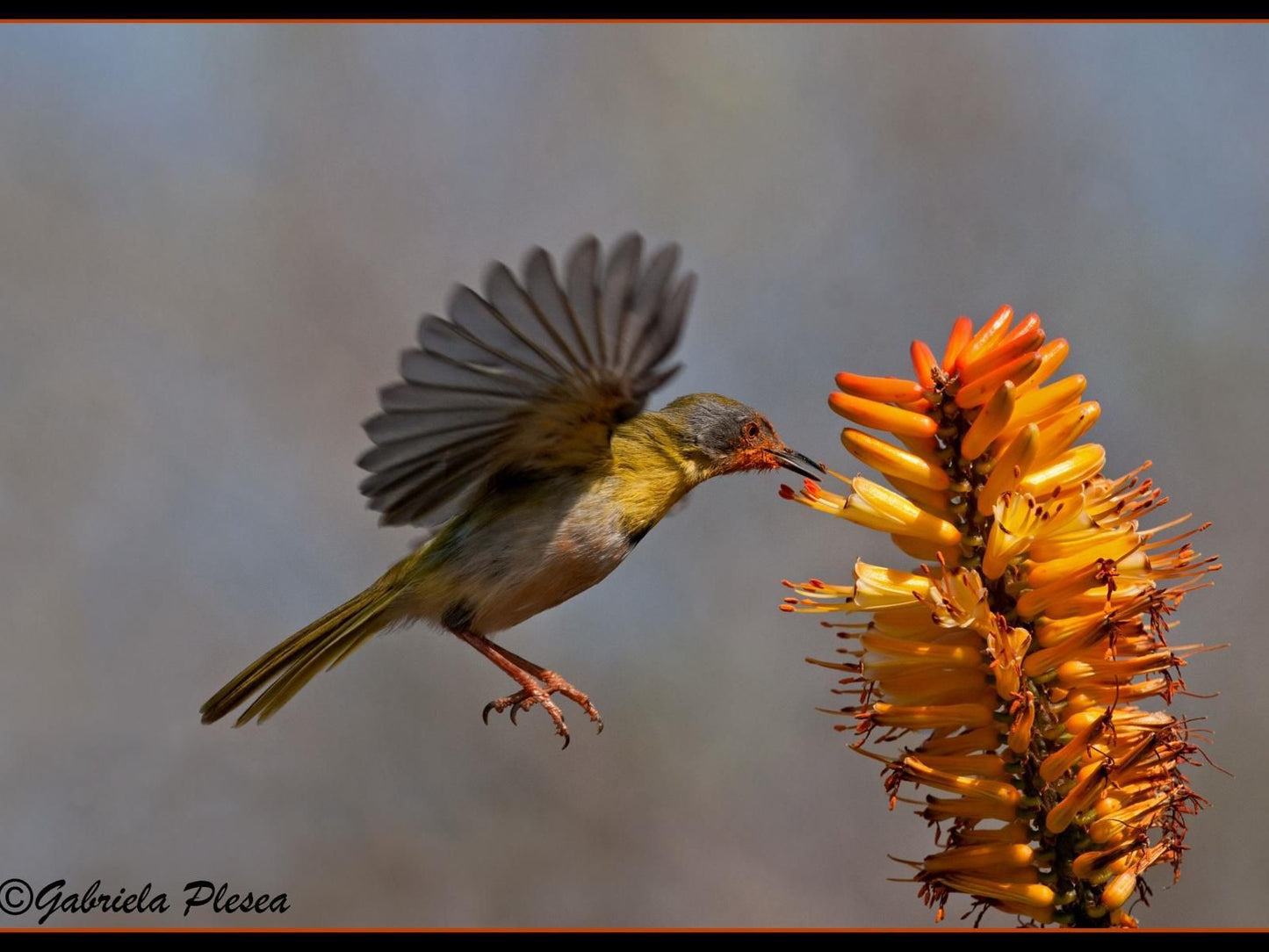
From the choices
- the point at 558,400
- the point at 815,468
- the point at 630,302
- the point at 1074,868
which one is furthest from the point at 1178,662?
the point at 815,468

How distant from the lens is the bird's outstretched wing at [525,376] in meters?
4.24

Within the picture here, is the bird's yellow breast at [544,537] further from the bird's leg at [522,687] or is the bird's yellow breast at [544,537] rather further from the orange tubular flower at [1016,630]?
the orange tubular flower at [1016,630]

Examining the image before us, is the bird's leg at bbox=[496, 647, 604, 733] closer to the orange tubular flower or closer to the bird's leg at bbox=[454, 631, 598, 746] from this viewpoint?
the bird's leg at bbox=[454, 631, 598, 746]

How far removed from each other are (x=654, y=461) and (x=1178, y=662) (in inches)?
105

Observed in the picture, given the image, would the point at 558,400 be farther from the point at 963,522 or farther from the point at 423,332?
the point at 963,522

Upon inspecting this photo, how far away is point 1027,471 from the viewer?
331 cm

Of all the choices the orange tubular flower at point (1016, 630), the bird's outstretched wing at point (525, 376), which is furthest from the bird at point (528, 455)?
the orange tubular flower at point (1016, 630)

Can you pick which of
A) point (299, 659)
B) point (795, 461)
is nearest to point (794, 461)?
point (795, 461)

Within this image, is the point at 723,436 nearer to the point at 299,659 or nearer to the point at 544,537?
the point at 544,537

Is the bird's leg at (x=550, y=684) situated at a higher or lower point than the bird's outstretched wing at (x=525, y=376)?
lower

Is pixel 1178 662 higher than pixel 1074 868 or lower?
higher

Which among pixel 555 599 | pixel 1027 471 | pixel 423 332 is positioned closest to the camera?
pixel 1027 471

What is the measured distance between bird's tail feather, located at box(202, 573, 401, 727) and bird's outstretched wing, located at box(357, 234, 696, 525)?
0.59m

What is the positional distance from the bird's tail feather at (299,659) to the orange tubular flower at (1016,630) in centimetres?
255
